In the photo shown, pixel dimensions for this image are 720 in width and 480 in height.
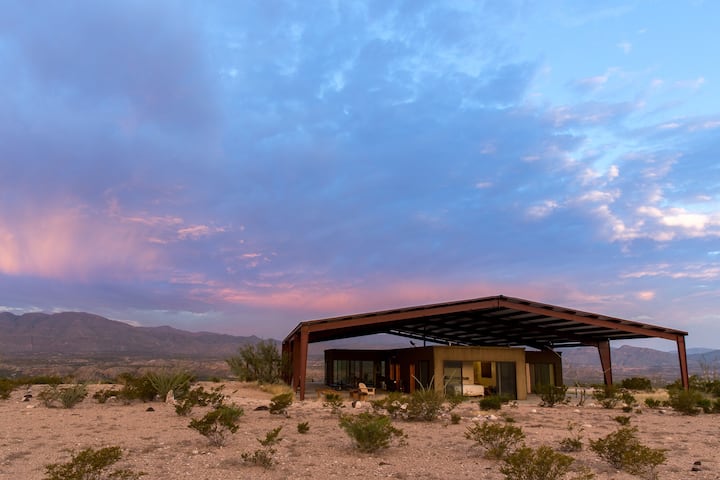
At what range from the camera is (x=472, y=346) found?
77.5 feet

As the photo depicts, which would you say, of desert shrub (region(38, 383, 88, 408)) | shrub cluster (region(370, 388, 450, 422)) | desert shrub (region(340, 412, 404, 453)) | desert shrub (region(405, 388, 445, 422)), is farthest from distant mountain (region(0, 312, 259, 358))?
desert shrub (region(340, 412, 404, 453))

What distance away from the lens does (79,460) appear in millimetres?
6340

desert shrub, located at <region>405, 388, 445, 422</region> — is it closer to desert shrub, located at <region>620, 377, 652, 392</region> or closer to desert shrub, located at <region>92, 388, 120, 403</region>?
desert shrub, located at <region>92, 388, 120, 403</region>

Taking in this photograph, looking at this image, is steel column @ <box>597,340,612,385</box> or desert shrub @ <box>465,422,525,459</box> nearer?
desert shrub @ <box>465,422,525,459</box>

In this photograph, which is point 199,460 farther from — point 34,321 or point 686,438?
point 34,321

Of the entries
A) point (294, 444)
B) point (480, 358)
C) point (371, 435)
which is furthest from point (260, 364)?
point (371, 435)

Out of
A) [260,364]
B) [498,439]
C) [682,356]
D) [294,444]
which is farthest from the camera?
[260,364]

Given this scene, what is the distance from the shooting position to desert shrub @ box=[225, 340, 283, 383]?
27188 millimetres

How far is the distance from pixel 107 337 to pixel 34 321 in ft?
71.6

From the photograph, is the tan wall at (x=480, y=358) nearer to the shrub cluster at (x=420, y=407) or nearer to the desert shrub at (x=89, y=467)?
the shrub cluster at (x=420, y=407)

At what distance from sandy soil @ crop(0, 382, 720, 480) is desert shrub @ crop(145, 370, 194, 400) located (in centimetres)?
100

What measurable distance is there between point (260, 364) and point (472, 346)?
11316 millimetres

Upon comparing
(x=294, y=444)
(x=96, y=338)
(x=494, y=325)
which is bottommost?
(x=294, y=444)

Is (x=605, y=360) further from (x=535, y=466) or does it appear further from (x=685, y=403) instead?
(x=535, y=466)
